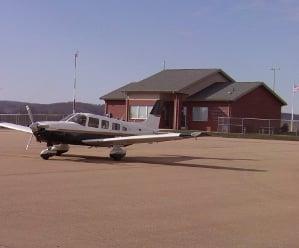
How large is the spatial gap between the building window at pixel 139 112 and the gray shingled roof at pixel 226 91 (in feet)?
14.7

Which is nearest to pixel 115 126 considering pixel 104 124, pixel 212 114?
pixel 104 124

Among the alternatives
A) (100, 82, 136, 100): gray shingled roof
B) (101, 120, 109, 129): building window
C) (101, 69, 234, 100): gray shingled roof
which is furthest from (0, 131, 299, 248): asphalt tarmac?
(100, 82, 136, 100): gray shingled roof

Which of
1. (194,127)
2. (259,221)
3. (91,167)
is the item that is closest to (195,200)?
(259,221)

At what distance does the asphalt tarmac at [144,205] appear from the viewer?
8.95m

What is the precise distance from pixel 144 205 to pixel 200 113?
5022 centimetres

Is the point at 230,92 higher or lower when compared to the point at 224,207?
higher

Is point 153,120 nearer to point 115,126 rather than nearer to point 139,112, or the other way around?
point 115,126

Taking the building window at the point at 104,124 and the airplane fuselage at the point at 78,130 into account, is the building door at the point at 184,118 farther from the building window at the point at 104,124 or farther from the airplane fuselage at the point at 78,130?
the building window at the point at 104,124

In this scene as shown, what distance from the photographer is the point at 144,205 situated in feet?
39.7

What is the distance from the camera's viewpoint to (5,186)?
14.3 meters

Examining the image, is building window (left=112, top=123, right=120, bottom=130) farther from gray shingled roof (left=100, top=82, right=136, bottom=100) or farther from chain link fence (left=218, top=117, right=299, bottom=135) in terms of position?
gray shingled roof (left=100, top=82, right=136, bottom=100)

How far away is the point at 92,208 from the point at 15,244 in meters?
3.36

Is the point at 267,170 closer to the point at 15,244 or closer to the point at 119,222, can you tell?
the point at 119,222

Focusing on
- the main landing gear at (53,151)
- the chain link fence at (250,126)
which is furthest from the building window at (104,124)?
the chain link fence at (250,126)
